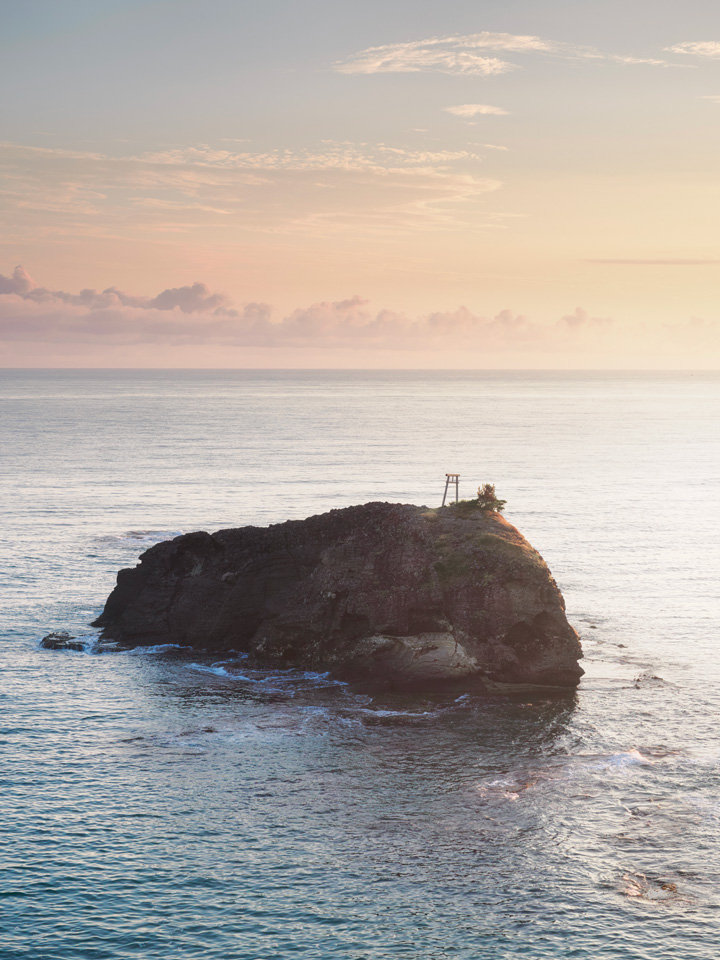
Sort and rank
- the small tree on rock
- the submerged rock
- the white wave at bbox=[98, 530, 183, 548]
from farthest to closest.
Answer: the white wave at bbox=[98, 530, 183, 548] < the small tree on rock < the submerged rock

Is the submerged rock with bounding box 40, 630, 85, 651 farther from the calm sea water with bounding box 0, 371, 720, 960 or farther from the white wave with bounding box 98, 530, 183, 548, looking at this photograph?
the white wave with bounding box 98, 530, 183, 548

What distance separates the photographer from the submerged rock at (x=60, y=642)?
232 ft

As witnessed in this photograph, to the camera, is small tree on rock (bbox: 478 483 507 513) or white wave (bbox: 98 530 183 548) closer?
small tree on rock (bbox: 478 483 507 513)

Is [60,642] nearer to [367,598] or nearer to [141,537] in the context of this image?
[367,598]

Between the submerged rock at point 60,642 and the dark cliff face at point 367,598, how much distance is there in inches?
119

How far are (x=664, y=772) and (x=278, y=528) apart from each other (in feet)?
112

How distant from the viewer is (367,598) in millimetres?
66875

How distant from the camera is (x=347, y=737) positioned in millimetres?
54188

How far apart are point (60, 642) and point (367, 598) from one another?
77.4 feet

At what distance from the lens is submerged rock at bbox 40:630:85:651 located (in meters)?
70.6

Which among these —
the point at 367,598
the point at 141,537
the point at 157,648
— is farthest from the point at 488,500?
the point at 141,537

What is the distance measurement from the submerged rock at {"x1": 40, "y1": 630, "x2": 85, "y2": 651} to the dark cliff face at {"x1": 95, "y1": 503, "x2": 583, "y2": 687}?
3028mm

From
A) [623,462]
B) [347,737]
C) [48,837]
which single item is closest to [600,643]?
[347,737]

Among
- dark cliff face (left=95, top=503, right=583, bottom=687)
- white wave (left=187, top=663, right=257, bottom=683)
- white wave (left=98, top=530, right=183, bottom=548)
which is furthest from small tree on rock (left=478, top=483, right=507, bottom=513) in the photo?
white wave (left=98, top=530, right=183, bottom=548)
